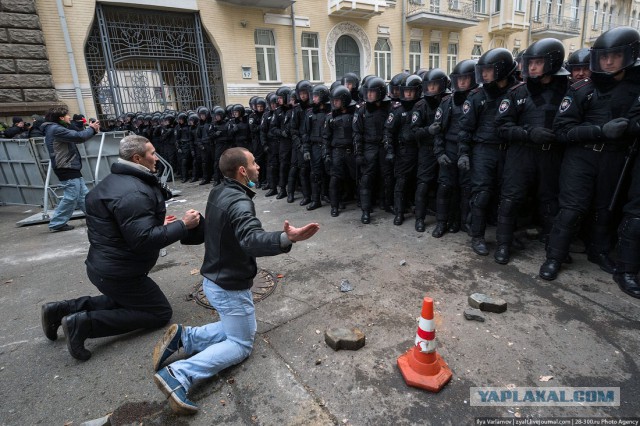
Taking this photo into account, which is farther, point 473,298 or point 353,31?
point 353,31

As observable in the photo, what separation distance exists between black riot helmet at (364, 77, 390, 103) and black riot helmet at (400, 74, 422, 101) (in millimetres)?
353

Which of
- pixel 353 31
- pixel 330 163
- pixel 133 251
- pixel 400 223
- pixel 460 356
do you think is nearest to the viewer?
pixel 460 356

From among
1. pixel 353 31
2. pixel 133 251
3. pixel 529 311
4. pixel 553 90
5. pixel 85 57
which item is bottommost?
pixel 529 311

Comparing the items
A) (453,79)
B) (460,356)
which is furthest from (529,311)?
(453,79)

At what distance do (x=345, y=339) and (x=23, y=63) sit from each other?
13.3 metres

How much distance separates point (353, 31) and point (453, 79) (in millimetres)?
14839

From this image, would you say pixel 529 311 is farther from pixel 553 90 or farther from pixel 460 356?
pixel 553 90

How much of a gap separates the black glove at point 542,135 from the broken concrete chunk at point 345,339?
263cm

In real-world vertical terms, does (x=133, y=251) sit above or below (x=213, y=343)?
above

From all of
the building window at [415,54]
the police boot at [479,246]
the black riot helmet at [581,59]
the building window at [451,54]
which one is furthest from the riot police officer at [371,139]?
the building window at [451,54]

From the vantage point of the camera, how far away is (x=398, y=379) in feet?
7.60

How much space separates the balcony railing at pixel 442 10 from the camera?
18.0 meters

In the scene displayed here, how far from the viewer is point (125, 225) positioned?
257cm

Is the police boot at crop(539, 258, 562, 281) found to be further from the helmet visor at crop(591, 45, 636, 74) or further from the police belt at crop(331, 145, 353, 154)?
the police belt at crop(331, 145, 353, 154)
